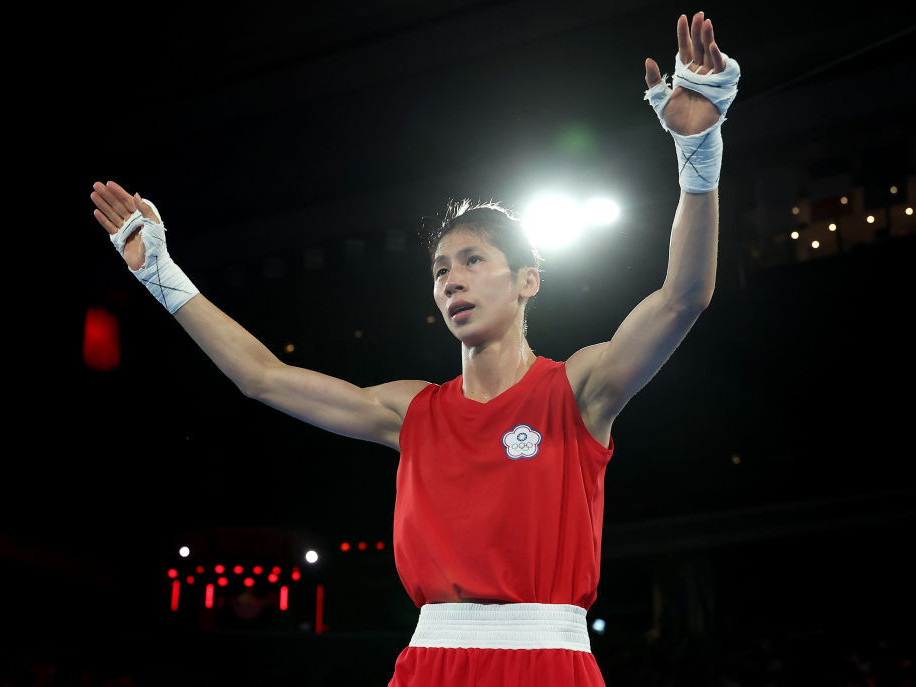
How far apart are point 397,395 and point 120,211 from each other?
0.92 meters

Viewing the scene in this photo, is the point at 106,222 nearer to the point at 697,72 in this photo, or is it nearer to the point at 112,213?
the point at 112,213

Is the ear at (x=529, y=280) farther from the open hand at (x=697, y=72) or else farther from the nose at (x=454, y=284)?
the open hand at (x=697, y=72)

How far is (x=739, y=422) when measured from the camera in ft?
41.0

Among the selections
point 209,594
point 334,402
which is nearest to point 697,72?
point 334,402

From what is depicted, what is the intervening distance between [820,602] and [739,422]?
5.74 metres

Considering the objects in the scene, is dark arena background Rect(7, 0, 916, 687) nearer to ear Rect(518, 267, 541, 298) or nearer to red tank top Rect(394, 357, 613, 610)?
ear Rect(518, 267, 541, 298)

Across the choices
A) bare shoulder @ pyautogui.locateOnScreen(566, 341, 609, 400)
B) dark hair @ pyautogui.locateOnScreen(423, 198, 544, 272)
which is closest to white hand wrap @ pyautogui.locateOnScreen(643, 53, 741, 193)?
bare shoulder @ pyautogui.locateOnScreen(566, 341, 609, 400)

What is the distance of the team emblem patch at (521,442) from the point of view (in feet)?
7.05

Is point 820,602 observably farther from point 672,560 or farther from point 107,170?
point 107,170

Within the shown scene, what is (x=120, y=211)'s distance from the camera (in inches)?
102

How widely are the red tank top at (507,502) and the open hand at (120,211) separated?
0.96 m

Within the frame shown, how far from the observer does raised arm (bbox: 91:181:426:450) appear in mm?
2418

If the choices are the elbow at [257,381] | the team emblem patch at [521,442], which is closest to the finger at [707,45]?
the team emblem patch at [521,442]

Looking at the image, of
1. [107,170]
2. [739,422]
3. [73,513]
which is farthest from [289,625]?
[107,170]
